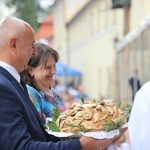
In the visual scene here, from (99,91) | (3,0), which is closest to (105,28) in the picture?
(99,91)

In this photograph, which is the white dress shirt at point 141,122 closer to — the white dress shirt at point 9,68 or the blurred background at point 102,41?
the white dress shirt at point 9,68

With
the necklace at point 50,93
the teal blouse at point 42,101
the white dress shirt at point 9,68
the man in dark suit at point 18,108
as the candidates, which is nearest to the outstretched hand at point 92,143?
the man in dark suit at point 18,108

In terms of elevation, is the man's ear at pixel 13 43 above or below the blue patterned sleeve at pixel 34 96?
above

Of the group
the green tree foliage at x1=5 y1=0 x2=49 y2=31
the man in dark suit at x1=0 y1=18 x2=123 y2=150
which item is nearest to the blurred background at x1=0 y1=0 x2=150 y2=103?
the green tree foliage at x1=5 y1=0 x2=49 y2=31

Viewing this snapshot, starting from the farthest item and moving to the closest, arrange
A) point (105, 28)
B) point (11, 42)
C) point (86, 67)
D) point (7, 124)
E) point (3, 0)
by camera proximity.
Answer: point (3, 0), point (86, 67), point (105, 28), point (11, 42), point (7, 124)

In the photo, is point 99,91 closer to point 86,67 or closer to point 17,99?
point 86,67

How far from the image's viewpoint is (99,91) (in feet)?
115

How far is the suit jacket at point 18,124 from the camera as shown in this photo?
124 inches

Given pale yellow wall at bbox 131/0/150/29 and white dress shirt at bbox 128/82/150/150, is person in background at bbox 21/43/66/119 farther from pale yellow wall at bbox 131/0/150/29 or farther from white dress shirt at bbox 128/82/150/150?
pale yellow wall at bbox 131/0/150/29

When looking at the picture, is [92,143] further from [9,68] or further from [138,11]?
[138,11]

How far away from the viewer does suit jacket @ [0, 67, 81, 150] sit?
315 cm

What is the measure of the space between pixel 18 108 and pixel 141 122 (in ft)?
2.15

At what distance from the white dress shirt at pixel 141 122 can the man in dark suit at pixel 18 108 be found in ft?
0.46

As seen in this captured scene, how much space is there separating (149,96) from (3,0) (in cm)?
4882
